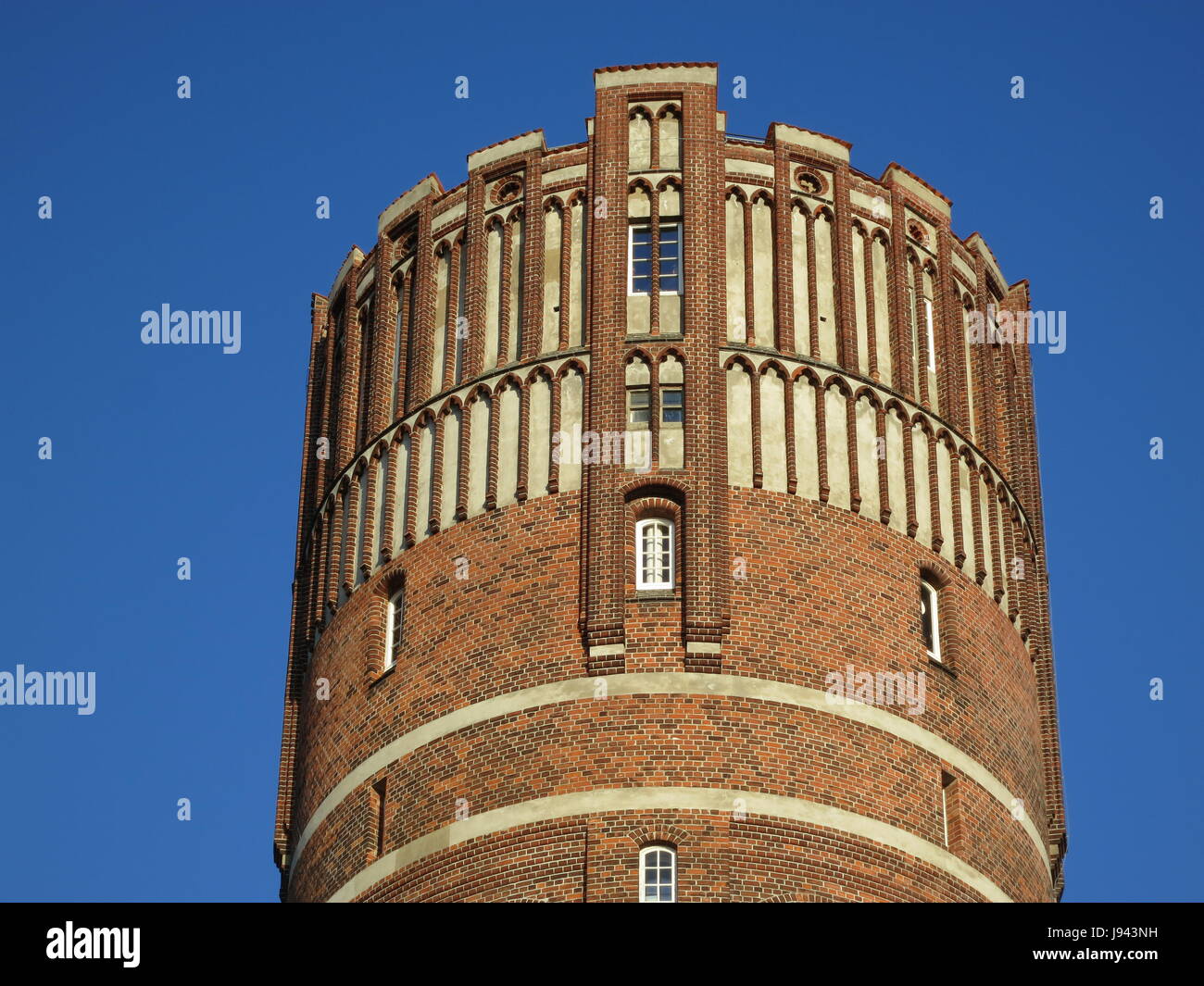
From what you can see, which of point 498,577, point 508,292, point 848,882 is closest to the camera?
point 848,882

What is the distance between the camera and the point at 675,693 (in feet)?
159

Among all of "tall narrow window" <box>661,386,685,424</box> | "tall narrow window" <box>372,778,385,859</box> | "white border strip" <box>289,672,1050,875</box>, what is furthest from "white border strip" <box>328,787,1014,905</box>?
"tall narrow window" <box>661,386,685,424</box>

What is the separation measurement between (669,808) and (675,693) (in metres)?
2.15

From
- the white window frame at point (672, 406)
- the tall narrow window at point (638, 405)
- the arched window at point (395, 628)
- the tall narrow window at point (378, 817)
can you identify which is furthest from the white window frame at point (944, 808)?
the arched window at point (395, 628)

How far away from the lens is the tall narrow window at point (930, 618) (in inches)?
2030

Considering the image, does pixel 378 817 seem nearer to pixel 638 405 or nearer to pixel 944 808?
pixel 638 405

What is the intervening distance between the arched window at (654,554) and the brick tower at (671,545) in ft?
Answer: 0.15

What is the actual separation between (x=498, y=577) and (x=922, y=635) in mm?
7533

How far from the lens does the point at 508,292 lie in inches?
2128

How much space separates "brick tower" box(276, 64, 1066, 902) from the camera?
48.0m

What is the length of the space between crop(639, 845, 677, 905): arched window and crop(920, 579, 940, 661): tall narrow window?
7.01 meters
